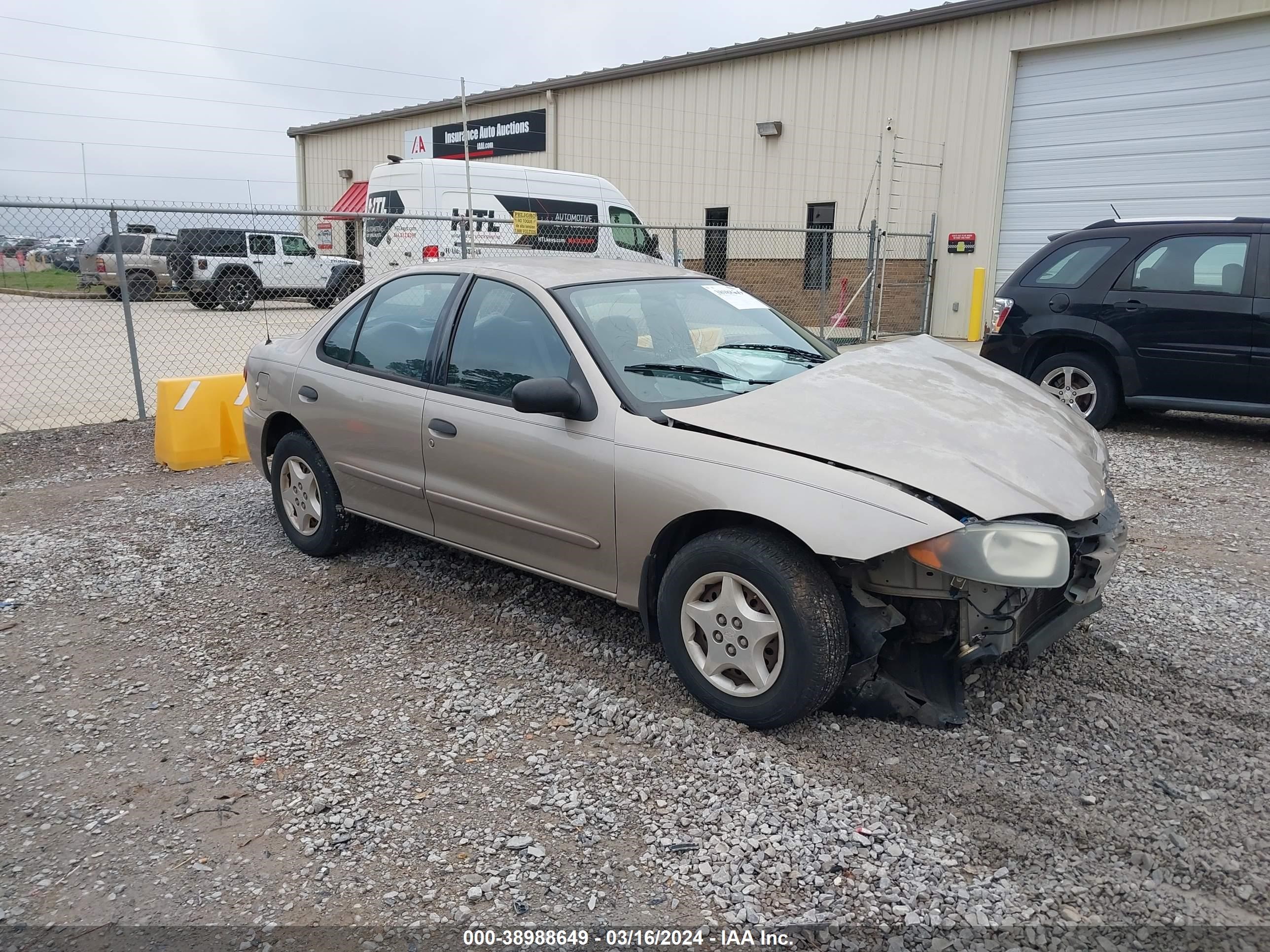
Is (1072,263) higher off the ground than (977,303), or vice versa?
(1072,263)

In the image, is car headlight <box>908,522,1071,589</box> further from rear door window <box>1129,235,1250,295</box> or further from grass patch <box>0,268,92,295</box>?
grass patch <box>0,268,92,295</box>

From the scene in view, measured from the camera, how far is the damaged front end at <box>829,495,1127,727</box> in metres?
2.90

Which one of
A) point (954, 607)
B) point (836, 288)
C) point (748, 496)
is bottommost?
point (954, 607)

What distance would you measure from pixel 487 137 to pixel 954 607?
25.7 m

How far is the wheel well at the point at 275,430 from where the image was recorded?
516 centimetres

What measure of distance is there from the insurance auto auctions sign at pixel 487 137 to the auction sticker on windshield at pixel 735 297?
2001 centimetres

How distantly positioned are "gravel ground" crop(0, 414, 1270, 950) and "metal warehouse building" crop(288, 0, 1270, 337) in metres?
12.2

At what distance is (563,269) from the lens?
14.2 ft

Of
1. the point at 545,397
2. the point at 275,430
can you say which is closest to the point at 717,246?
the point at 275,430

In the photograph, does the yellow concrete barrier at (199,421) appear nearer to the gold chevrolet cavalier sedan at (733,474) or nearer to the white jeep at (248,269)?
the gold chevrolet cavalier sedan at (733,474)

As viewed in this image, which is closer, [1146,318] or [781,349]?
[781,349]

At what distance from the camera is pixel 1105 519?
3338 millimetres

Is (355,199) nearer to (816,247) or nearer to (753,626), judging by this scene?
(816,247)

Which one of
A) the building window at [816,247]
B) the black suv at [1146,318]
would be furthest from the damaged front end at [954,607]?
the building window at [816,247]
